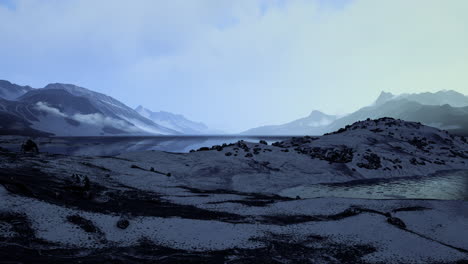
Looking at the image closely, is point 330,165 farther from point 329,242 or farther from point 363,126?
point 363,126

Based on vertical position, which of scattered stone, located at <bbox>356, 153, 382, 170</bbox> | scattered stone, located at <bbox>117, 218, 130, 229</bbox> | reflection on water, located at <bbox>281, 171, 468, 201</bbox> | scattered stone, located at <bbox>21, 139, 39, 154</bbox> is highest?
scattered stone, located at <bbox>21, 139, 39, 154</bbox>

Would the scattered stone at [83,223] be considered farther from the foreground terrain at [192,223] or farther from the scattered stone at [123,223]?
the scattered stone at [123,223]

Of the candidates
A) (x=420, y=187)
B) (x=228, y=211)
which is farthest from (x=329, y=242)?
(x=420, y=187)

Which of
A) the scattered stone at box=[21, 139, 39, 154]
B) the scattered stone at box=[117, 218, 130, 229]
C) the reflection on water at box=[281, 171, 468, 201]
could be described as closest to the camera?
the scattered stone at box=[117, 218, 130, 229]

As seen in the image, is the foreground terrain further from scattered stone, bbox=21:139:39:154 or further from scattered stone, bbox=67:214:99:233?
scattered stone, bbox=21:139:39:154

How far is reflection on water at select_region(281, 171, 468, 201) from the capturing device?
22.2 metres

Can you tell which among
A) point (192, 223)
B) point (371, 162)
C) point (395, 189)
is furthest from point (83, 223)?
point (371, 162)

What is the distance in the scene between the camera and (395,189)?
24500mm

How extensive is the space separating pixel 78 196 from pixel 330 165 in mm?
27215

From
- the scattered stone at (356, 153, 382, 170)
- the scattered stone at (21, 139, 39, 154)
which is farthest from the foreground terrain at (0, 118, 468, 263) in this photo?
the scattered stone at (356, 153, 382, 170)

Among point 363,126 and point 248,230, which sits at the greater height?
point 363,126

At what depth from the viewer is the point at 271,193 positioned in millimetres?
23500

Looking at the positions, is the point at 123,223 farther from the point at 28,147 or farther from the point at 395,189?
the point at 28,147

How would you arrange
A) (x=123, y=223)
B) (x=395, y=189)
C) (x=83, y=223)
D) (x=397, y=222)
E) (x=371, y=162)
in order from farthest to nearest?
(x=371, y=162), (x=395, y=189), (x=397, y=222), (x=123, y=223), (x=83, y=223)
